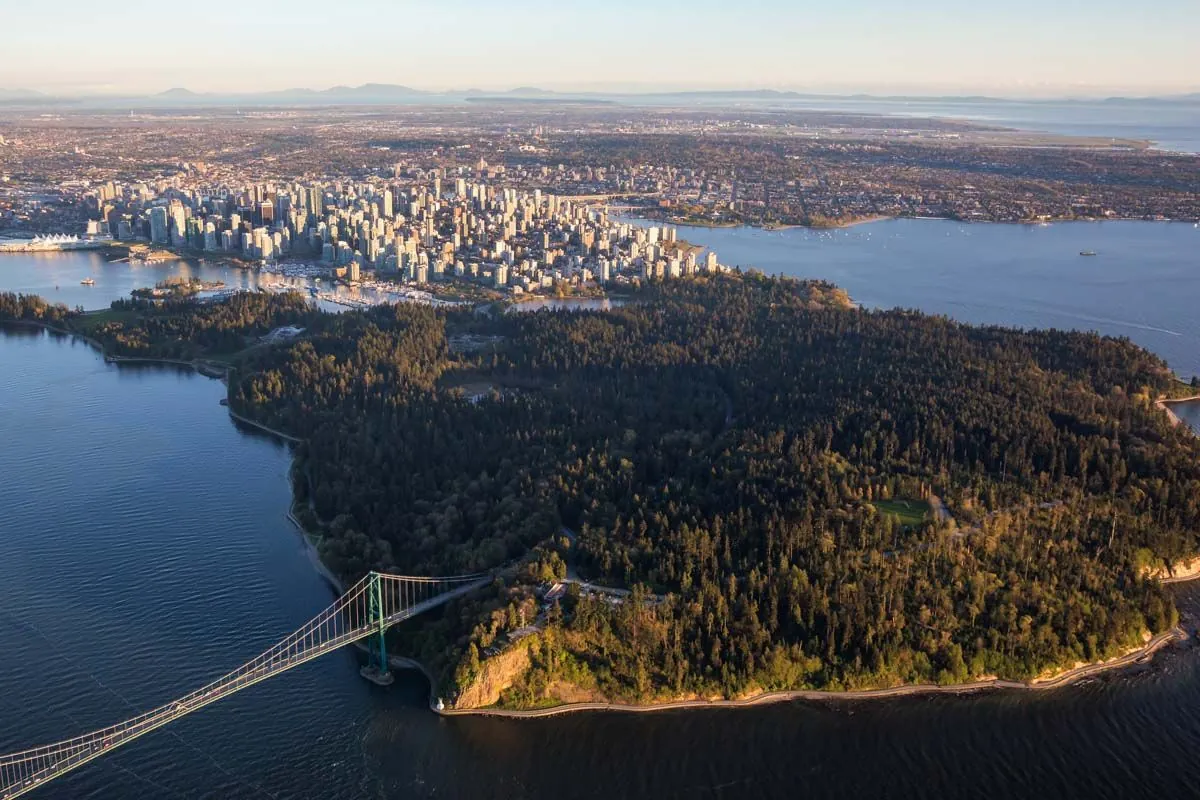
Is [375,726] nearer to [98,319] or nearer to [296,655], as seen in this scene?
[296,655]

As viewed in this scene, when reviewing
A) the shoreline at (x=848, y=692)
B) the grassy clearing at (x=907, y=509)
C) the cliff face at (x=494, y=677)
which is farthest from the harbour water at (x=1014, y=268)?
the cliff face at (x=494, y=677)

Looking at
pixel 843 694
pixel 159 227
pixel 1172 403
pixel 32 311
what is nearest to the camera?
pixel 843 694

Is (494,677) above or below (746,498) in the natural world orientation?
below

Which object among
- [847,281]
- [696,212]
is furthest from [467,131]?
[847,281]

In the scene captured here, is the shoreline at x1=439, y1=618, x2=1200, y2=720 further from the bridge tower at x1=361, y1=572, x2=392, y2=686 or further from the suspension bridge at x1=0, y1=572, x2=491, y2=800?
the suspension bridge at x1=0, y1=572, x2=491, y2=800

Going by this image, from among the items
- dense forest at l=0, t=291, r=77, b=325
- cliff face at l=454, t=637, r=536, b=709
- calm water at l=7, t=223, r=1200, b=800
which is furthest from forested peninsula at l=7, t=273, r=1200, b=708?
dense forest at l=0, t=291, r=77, b=325

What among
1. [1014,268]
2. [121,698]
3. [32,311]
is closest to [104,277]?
[32,311]
